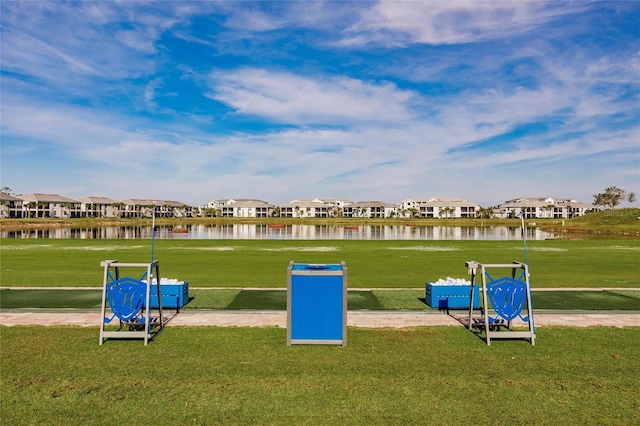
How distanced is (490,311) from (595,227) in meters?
113

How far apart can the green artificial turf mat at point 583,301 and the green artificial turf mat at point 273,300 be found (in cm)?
572

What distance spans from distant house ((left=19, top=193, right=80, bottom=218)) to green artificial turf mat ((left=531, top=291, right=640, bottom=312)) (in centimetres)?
21398

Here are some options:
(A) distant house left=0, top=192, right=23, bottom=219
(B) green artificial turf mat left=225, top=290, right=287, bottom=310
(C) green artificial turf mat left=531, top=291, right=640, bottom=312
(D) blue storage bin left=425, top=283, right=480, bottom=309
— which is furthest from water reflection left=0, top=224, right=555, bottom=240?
(A) distant house left=0, top=192, right=23, bottom=219

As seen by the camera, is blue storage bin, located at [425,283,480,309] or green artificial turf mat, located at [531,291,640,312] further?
green artificial turf mat, located at [531,291,640,312]

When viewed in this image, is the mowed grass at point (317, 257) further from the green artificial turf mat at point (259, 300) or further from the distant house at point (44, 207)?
the distant house at point (44, 207)

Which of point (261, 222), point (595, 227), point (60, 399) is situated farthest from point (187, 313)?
point (261, 222)

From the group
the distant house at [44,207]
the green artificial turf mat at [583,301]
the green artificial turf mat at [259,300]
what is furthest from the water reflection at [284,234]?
the distant house at [44,207]

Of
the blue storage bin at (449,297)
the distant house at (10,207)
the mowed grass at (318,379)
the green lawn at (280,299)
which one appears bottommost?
the mowed grass at (318,379)

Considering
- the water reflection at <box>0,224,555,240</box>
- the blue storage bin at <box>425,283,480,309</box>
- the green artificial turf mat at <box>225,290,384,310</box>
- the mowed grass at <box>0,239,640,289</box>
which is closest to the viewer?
the blue storage bin at <box>425,283,480,309</box>

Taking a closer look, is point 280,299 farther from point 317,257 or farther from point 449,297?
point 317,257

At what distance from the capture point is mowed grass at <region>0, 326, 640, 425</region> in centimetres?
667

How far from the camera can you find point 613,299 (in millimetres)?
15617

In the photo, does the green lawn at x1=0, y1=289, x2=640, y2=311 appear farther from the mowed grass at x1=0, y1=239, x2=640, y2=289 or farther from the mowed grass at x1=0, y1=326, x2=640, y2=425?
the mowed grass at x1=0, y1=326, x2=640, y2=425

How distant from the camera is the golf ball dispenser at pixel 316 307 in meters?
10.1
